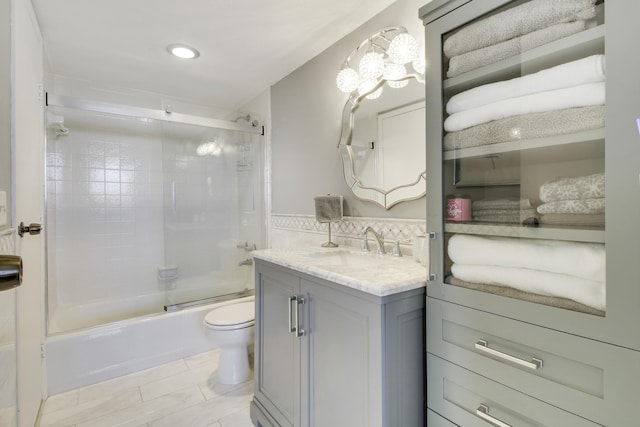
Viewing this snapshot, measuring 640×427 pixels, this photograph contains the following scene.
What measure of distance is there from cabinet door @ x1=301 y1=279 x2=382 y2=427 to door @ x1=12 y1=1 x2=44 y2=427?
3.92ft

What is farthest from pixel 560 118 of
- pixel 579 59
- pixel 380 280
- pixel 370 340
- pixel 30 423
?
pixel 30 423

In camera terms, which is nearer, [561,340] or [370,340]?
[561,340]

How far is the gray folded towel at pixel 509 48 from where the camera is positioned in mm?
797

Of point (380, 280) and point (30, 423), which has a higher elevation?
point (380, 280)

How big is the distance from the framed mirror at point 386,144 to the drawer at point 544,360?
0.72 meters

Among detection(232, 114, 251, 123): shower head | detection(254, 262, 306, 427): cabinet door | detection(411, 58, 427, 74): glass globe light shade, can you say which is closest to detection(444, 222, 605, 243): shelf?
detection(254, 262, 306, 427): cabinet door

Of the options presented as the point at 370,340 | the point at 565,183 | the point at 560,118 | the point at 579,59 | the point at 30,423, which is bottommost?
the point at 30,423

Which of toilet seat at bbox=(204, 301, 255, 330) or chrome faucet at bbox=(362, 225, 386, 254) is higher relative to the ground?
chrome faucet at bbox=(362, 225, 386, 254)

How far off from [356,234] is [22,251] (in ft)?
5.52

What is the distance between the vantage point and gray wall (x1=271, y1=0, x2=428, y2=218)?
1.70 m

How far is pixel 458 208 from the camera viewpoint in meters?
1.03

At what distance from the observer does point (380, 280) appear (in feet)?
3.45

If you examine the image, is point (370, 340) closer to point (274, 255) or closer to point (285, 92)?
point (274, 255)

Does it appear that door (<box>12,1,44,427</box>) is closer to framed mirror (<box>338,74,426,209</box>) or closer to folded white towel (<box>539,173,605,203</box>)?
framed mirror (<box>338,74,426,209</box>)
